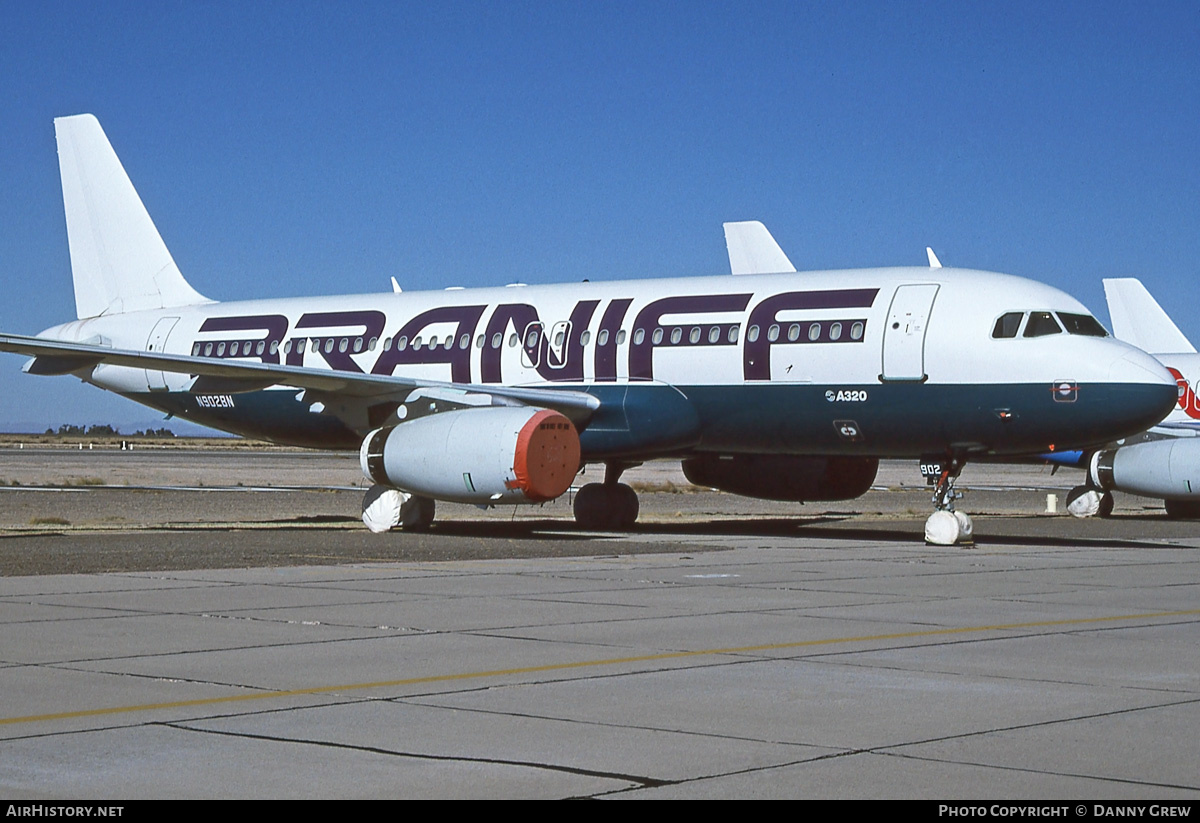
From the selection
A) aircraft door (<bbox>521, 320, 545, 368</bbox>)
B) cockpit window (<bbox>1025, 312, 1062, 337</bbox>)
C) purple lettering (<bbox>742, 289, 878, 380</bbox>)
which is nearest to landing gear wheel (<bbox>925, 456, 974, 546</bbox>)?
cockpit window (<bbox>1025, 312, 1062, 337</bbox>)

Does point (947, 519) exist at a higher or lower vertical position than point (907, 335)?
lower

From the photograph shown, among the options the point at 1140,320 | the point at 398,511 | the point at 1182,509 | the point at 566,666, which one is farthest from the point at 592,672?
the point at 1140,320

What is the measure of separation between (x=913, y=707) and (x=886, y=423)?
14.4 m

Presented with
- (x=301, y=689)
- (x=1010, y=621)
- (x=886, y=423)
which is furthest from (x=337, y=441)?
(x=301, y=689)

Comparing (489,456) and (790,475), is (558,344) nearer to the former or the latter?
(489,456)

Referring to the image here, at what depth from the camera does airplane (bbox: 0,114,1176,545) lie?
2186cm

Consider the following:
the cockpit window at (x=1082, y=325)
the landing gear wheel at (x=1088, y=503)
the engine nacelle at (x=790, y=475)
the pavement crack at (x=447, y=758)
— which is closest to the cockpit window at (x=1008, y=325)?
the cockpit window at (x=1082, y=325)

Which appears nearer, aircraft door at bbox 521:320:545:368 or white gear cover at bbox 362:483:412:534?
white gear cover at bbox 362:483:412:534

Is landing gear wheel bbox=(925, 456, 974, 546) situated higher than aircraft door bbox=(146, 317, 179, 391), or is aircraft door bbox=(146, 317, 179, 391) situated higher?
aircraft door bbox=(146, 317, 179, 391)

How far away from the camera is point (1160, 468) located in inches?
1141

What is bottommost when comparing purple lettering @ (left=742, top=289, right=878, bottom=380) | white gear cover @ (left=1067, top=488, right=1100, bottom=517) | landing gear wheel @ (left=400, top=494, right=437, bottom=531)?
landing gear wheel @ (left=400, top=494, right=437, bottom=531)

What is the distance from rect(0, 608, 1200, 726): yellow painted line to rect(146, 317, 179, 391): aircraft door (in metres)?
20.8

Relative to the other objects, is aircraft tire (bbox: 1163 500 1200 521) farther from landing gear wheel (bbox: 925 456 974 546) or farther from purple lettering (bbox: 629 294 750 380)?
purple lettering (bbox: 629 294 750 380)

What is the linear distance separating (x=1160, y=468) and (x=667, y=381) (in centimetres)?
1036
